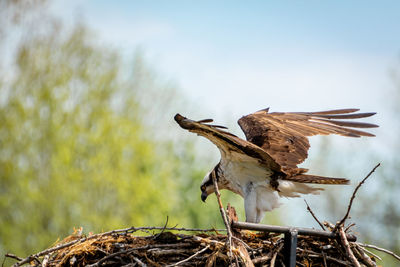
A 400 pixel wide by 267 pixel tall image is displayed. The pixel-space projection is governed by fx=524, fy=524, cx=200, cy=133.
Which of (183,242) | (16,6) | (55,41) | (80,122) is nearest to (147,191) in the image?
(80,122)

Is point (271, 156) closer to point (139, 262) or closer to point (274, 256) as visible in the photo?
point (274, 256)

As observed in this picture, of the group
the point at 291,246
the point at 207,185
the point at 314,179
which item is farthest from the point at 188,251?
the point at 207,185

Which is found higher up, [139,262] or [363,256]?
[139,262]

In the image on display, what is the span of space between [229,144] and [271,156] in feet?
1.41

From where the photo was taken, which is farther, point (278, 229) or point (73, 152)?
point (73, 152)

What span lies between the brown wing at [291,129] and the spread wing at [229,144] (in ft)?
1.25

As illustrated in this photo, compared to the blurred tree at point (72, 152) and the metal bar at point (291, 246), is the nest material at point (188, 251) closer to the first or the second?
the metal bar at point (291, 246)

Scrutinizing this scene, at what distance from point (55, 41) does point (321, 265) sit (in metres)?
16.1

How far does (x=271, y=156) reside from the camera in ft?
15.2

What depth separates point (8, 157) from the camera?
56.2 ft

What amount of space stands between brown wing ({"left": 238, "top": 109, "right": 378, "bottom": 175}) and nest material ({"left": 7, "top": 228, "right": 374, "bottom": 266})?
1.09 meters

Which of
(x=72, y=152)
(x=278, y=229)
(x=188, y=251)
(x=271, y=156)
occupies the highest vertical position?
(x=72, y=152)

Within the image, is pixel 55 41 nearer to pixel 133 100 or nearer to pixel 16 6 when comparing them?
pixel 16 6

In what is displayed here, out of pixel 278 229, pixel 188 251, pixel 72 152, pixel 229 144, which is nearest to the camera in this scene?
pixel 278 229
